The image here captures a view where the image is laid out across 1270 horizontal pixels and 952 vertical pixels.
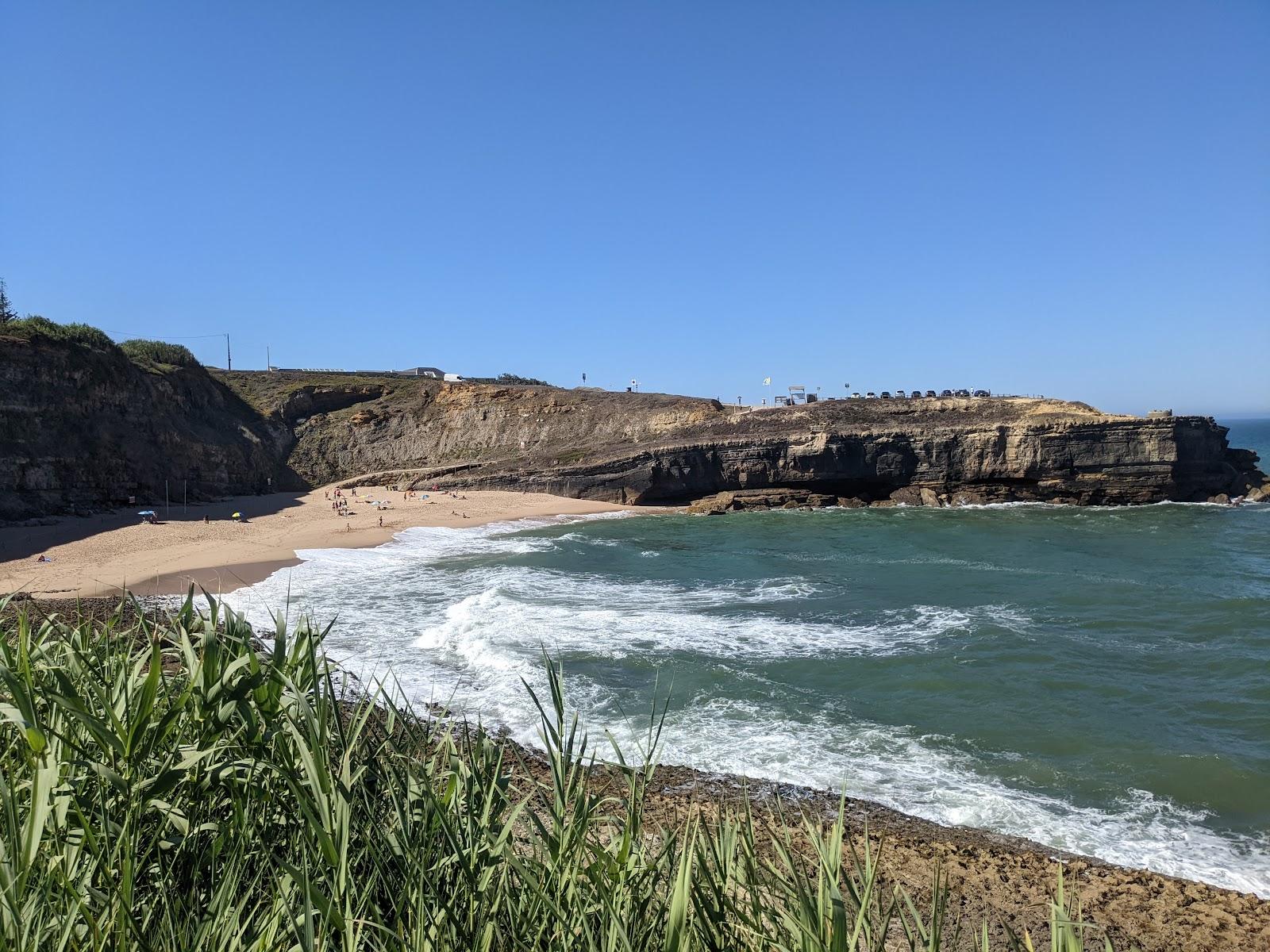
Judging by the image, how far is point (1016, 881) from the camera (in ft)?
23.4

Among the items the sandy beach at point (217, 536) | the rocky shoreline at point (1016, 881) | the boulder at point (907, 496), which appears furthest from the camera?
the boulder at point (907, 496)

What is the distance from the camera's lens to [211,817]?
3.11 metres

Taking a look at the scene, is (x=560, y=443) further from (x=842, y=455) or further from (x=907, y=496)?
(x=907, y=496)

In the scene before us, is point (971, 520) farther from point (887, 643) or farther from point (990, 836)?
point (990, 836)

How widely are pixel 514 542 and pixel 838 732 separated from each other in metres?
19.8

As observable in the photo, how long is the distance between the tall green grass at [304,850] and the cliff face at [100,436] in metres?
29.2

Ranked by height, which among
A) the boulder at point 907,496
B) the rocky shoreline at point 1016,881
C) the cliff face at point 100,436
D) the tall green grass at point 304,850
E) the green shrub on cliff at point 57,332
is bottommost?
the rocky shoreline at point 1016,881

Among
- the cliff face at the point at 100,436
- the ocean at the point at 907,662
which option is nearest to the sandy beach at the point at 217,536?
the cliff face at the point at 100,436

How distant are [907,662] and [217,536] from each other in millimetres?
23951

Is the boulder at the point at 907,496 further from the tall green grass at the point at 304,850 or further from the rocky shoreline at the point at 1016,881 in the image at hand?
the tall green grass at the point at 304,850

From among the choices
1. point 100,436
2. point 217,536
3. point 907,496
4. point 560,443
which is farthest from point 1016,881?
point 560,443

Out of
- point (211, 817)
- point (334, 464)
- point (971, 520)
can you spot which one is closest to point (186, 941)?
point (211, 817)

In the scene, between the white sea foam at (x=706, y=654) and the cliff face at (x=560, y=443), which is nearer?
the white sea foam at (x=706, y=654)

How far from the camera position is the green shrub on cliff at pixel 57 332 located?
29.5 m
